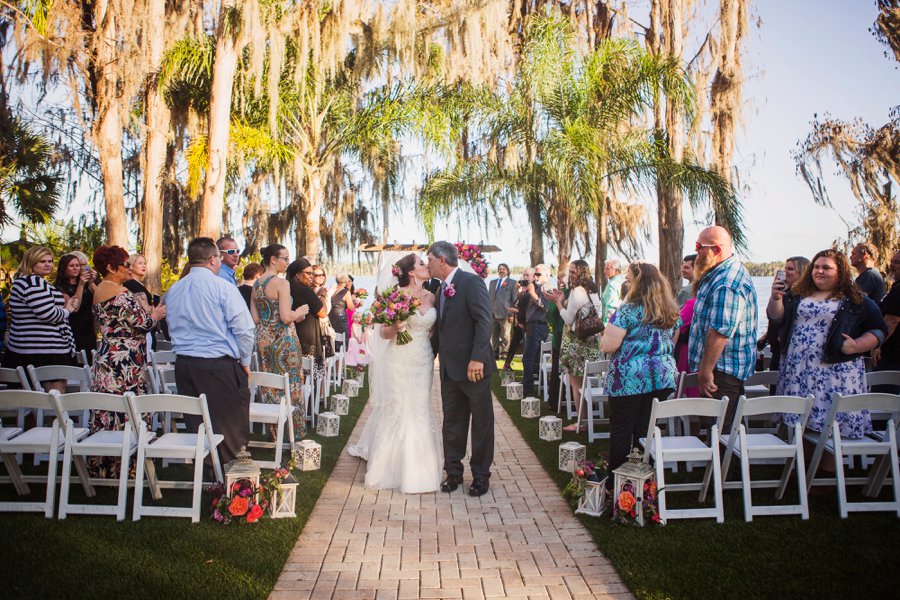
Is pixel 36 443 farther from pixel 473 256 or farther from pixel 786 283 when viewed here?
pixel 786 283

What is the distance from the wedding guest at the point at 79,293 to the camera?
7.23 m

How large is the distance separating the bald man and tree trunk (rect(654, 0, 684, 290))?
8229mm

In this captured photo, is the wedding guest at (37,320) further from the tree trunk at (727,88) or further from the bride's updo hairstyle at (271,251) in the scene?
the tree trunk at (727,88)

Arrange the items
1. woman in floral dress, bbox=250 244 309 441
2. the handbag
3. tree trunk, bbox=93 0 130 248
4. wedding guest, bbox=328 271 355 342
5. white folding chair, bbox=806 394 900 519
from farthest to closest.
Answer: wedding guest, bbox=328 271 355 342 → tree trunk, bbox=93 0 130 248 → the handbag → woman in floral dress, bbox=250 244 309 441 → white folding chair, bbox=806 394 900 519

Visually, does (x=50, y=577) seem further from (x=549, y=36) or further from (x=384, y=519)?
(x=549, y=36)

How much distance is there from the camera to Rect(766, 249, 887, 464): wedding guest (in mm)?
5207

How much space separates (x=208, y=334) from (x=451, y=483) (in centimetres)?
216

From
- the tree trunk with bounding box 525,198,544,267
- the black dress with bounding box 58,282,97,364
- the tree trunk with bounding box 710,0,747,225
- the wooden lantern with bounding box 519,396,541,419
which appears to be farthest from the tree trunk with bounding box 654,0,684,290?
the black dress with bounding box 58,282,97,364

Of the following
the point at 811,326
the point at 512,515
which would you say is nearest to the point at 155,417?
the point at 512,515

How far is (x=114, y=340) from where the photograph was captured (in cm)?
543

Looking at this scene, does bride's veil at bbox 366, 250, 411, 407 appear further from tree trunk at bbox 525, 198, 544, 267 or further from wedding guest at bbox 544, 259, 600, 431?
tree trunk at bbox 525, 198, 544, 267

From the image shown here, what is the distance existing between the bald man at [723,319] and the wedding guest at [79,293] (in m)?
5.81

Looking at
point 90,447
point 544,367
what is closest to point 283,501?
point 90,447

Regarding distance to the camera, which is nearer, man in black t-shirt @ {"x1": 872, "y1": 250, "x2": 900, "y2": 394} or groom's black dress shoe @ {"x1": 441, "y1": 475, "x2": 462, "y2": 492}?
groom's black dress shoe @ {"x1": 441, "y1": 475, "x2": 462, "y2": 492}
